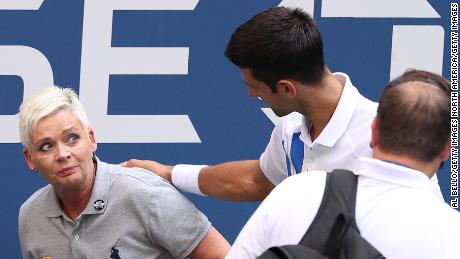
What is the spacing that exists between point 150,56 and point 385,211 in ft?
5.56

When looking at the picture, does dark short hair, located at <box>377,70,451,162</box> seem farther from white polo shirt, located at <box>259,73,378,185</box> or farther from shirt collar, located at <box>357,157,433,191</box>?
white polo shirt, located at <box>259,73,378,185</box>

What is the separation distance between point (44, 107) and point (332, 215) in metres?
1.28

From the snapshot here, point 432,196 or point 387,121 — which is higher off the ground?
point 387,121

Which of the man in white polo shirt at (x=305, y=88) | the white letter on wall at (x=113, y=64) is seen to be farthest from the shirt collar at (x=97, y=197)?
the man in white polo shirt at (x=305, y=88)

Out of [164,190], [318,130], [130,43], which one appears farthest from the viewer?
[130,43]

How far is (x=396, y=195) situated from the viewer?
1953mm

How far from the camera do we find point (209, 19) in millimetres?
3477

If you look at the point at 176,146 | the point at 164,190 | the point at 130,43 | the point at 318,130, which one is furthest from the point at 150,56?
the point at 318,130

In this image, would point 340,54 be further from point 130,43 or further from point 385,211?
point 385,211

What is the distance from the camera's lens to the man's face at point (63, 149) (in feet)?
9.71

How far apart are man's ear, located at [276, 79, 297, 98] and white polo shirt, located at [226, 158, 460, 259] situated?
72cm

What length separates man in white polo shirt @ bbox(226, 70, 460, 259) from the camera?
6.26ft

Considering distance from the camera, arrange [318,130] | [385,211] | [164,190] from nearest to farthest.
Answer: [385,211], [318,130], [164,190]

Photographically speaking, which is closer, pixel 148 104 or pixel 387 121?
pixel 387 121
